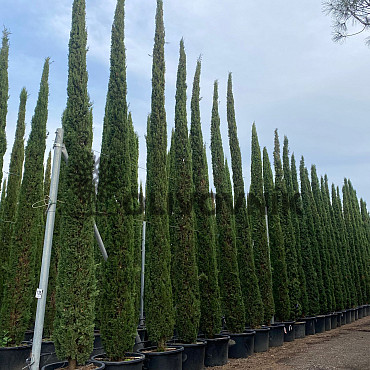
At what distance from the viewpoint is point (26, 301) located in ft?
27.7

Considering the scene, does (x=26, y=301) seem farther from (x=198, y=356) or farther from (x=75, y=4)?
(x=75, y=4)

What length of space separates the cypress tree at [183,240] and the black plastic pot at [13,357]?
10.7 ft

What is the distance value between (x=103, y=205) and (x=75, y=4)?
157 inches

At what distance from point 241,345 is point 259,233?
4.30 m

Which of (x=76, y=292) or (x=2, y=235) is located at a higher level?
(x=2, y=235)

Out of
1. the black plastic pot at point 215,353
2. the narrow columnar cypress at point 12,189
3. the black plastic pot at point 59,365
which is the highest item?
the narrow columnar cypress at point 12,189

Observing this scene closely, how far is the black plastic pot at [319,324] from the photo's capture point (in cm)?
1605

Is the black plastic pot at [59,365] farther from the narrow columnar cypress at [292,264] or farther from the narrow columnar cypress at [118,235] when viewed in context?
the narrow columnar cypress at [292,264]

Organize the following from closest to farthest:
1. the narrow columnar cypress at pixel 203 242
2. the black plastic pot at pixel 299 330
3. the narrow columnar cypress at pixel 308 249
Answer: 1. the narrow columnar cypress at pixel 203 242
2. the black plastic pot at pixel 299 330
3. the narrow columnar cypress at pixel 308 249

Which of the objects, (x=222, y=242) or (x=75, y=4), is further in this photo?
(x=222, y=242)

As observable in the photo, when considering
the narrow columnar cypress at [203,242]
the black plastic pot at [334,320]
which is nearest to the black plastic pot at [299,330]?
the black plastic pot at [334,320]

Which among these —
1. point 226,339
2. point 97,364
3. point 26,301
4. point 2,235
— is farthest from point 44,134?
point 226,339

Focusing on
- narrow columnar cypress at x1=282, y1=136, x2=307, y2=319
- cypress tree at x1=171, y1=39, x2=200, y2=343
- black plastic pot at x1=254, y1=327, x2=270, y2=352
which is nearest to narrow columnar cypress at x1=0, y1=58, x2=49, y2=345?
cypress tree at x1=171, y1=39, x2=200, y2=343

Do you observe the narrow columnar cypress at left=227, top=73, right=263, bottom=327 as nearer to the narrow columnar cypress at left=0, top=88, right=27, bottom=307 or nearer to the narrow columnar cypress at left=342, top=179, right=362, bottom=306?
the narrow columnar cypress at left=0, top=88, right=27, bottom=307
